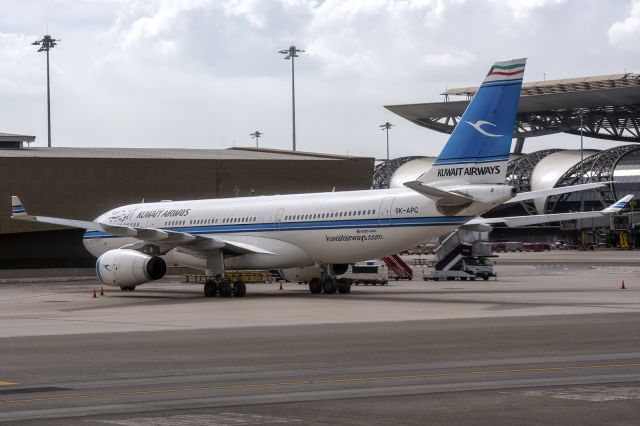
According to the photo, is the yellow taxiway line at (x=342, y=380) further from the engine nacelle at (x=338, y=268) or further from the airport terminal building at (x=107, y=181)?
the airport terminal building at (x=107, y=181)

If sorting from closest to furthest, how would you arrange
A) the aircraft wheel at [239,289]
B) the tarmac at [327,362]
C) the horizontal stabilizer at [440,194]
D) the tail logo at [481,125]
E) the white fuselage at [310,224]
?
the tarmac at [327,362] < the horizontal stabilizer at [440,194] < the tail logo at [481,125] < the white fuselage at [310,224] < the aircraft wheel at [239,289]

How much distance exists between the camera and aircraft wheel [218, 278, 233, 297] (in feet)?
139

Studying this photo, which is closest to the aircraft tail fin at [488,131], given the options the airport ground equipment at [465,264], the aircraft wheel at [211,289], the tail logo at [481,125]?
the tail logo at [481,125]

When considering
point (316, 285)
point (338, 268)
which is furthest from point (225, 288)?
point (338, 268)

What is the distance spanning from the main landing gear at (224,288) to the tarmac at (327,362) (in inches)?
181

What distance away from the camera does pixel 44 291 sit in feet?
164

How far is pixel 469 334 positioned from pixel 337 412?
35.9 ft

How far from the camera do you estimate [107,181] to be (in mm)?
70375

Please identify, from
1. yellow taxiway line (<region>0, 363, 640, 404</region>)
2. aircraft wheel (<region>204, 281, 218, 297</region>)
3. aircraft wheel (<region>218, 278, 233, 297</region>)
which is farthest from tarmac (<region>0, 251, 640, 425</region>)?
aircraft wheel (<region>204, 281, 218, 297</region>)

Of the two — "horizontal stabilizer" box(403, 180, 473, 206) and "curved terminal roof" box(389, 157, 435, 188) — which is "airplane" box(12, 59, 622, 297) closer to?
"horizontal stabilizer" box(403, 180, 473, 206)

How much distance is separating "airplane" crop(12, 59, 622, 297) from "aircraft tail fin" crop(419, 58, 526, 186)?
3 cm

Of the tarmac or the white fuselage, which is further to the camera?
the white fuselage

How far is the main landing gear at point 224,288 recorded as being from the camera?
42531 millimetres

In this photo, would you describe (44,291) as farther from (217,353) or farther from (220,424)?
(220,424)
